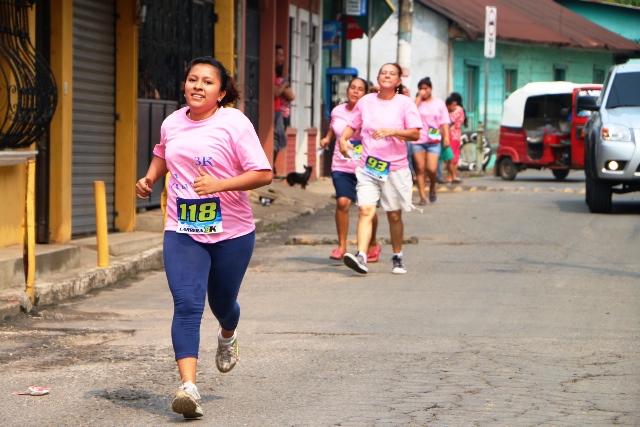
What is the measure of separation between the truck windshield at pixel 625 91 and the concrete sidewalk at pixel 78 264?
16.6ft

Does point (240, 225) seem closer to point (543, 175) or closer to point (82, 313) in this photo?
point (82, 313)

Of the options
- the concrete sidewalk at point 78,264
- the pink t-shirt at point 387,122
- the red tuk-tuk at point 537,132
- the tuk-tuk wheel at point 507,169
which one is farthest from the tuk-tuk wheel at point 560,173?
the pink t-shirt at point 387,122

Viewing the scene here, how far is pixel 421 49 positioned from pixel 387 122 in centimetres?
2405

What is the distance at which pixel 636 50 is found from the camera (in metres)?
44.4

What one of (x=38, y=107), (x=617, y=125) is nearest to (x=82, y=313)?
(x=38, y=107)

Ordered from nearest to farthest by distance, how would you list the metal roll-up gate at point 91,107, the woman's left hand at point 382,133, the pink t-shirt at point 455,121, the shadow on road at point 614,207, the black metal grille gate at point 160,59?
the woman's left hand at point 382,133 < the metal roll-up gate at point 91,107 < the black metal grille gate at point 160,59 < the shadow on road at point 614,207 < the pink t-shirt at point 455,121

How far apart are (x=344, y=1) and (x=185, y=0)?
35.8 feet

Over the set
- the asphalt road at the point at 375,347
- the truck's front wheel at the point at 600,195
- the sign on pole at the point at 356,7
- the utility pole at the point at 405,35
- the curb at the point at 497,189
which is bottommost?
the asphalt road at the point at 375,347

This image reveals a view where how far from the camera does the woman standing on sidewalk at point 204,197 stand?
610 centimetres

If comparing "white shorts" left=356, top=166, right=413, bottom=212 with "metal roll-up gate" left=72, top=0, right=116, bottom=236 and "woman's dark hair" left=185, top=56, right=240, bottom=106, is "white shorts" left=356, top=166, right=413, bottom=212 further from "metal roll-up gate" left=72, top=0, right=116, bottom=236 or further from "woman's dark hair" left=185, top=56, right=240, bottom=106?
"woman's dark hair" left=185, top=56, right=240, bottom=106

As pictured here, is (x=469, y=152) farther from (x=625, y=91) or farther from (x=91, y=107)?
(x=91, y=107)

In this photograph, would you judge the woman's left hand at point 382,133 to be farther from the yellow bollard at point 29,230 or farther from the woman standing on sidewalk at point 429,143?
the woman standing on sidewalk at point 429,143

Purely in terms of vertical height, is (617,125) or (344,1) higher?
(344,1)

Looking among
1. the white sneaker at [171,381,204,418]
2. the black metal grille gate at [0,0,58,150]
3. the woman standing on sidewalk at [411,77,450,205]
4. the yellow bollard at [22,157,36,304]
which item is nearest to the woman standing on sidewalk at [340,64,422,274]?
the black metal grille gate at [0,0,58,150]
